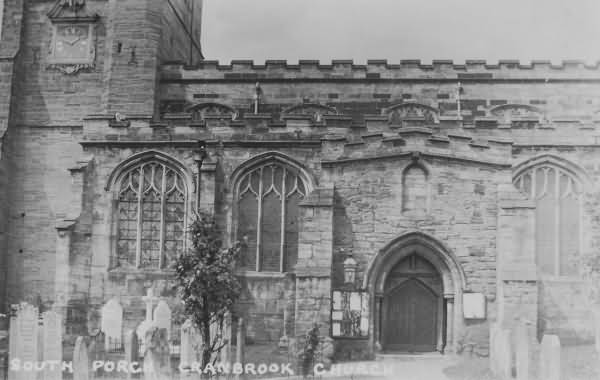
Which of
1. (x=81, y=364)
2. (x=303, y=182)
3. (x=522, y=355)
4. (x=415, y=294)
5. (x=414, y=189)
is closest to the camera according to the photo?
(x=522, y=355)

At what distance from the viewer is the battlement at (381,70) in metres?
30.3

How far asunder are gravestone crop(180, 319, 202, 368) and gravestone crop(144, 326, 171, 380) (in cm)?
70

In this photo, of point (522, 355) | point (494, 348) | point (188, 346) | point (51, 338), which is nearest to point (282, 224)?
point (188, 346)

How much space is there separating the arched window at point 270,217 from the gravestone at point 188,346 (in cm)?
605

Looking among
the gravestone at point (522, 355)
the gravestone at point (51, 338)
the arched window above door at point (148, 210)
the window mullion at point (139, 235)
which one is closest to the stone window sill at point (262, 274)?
the arched window above door at point (148, 210)

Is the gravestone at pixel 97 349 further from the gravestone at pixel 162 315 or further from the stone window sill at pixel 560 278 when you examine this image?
the stone window sill at pixel 560 278

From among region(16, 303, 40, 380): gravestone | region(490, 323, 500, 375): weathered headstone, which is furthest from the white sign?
region(16, 303, 40, 380): gravestone

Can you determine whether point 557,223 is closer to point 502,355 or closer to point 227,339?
point 502,355

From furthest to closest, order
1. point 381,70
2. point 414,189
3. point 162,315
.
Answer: point 381,70
point 162,315
point 414,189

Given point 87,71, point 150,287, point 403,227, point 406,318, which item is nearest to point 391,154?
point 403,227

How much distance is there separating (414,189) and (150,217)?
320 inches

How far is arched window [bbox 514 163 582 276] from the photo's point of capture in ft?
78.2

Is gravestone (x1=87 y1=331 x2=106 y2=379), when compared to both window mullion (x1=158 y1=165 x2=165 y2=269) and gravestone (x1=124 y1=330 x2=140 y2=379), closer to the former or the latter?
gravestone (x1=124 y1=330 x2=140 y2=379)

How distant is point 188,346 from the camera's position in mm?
18469
